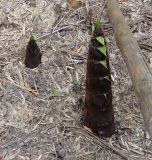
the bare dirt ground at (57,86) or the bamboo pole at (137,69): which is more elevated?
the bamboo pole at (137,69)

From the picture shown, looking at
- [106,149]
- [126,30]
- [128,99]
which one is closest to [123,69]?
[128,99]

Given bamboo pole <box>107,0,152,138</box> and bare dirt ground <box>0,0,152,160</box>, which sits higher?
bamboo pole <box>107,0,152,138</box>

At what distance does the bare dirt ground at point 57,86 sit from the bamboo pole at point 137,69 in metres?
0.58

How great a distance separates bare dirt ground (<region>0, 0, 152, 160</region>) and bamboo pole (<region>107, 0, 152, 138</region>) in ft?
1.91

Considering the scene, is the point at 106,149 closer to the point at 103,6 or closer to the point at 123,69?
the point at 123,69

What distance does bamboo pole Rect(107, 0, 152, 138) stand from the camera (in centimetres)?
196

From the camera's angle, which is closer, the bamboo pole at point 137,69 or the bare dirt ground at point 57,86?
the bamboo pole at point 137,69

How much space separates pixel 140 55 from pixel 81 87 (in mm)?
875

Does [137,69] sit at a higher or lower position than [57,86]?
higher

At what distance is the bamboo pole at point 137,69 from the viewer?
77.3 inches

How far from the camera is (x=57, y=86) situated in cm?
316

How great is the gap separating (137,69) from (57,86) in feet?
3.50

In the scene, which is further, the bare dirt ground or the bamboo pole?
the bare dirt ground

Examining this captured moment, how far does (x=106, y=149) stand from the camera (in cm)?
276
